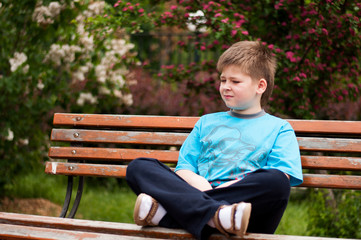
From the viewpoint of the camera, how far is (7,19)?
163 inches

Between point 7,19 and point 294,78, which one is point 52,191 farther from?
point 294,78

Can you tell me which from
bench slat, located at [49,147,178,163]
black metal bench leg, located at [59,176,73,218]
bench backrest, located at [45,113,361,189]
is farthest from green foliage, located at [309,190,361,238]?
black metal bench leg, located at [59,176,73,218]

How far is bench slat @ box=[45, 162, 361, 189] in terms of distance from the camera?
8.11ft

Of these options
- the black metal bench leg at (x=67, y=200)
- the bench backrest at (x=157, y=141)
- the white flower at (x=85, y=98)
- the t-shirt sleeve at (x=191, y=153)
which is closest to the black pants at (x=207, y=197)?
the t-shirt sleeve at (x=191, y=153)

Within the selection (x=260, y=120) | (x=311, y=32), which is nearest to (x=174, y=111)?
(x=311, y=32)

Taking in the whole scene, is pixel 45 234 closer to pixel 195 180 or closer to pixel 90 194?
pixel 195 180

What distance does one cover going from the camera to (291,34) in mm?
3633

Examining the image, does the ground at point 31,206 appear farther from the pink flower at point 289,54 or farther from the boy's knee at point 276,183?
the boy's knee at point 276,183

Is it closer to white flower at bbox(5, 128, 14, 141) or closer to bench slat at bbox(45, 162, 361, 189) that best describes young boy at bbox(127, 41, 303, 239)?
bench slat at bbox(45, 162, 361, 189)

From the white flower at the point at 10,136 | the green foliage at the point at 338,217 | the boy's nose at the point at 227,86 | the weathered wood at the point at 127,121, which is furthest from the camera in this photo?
the white flower at the point at 10,136

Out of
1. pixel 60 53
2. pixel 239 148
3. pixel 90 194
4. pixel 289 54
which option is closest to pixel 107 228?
pixel 239 148

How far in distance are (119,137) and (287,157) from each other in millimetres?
1089

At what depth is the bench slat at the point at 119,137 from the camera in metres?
2.76

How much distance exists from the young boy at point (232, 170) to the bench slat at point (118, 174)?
0.28 metres
